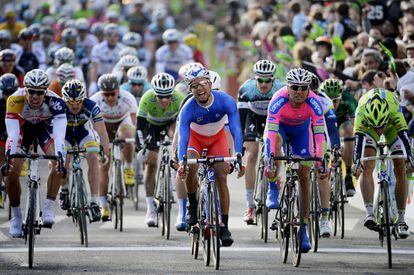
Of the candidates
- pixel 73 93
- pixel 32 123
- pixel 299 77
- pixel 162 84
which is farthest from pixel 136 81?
pixel 299 77

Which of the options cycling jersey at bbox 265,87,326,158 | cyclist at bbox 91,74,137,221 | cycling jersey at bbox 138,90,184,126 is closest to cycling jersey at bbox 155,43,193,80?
cyclist at bbox 91,74,137,221

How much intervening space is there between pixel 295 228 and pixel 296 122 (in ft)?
4.37

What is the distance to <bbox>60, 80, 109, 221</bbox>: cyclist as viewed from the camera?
758 inches

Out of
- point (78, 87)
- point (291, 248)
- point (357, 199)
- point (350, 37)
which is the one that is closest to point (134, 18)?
point (350, 37)

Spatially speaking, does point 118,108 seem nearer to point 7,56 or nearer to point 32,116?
point 32,116

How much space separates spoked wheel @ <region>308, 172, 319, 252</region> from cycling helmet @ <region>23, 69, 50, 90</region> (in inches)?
123

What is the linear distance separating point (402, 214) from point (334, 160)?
1755 mm

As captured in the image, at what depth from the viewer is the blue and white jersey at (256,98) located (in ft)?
66.4

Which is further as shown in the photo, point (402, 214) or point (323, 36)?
point (323, 36)

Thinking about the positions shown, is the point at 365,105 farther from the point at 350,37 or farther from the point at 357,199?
the point at 350,37

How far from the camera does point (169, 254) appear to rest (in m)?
17.7

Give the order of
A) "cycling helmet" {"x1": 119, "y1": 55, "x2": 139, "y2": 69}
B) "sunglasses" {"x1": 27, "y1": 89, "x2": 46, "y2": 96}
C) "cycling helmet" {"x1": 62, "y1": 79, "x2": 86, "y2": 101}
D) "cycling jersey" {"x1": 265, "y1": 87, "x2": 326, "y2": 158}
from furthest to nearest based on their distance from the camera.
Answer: "cycling helmet" {"x1": 119, "y1": 55, "x2": 139, "y2": 69} < "cycling helmet" {"x1": 62, "y1": 79, "x2": 86, "y2": 101} < "sunglasses" {"x1": 27, "y1": 89, "x2": 46, "y2": 96} < "cycling jersey" {"x1": 265, "y1": 87, "x2": 326, "y2": 158}

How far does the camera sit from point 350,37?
28.7 meters

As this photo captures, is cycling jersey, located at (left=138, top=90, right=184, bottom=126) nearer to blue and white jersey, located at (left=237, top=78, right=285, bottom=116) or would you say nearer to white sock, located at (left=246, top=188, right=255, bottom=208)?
blue and white jersey, located at (left=237, top=78, right=285, bottom=116)
